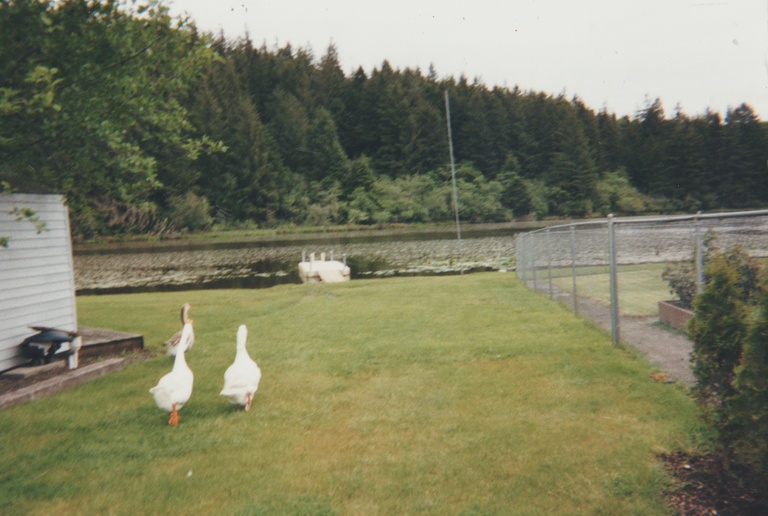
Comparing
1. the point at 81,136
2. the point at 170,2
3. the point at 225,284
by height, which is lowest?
the point at 225,284

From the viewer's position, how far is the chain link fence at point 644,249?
197 inches

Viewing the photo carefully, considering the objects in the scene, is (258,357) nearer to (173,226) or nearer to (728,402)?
(728,402)

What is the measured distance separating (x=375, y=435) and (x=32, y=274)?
6.03 m

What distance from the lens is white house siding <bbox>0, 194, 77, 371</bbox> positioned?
708 centimetres

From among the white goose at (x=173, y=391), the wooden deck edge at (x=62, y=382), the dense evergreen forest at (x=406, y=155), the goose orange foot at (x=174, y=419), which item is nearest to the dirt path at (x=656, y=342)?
the white goose at (x=173, y=391)

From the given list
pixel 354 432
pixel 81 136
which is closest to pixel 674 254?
pixel 354 432

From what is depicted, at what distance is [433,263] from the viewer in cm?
2873

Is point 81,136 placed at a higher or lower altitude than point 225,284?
higher

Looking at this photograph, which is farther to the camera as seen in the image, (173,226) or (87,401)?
(173,226)

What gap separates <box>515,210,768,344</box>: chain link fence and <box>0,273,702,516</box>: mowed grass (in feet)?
3.45

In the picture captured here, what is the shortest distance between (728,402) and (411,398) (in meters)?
3.28

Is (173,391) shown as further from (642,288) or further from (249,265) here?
(249,265)

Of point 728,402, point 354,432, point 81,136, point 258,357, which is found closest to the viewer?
point 728,402

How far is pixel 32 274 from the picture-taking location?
7594mm
